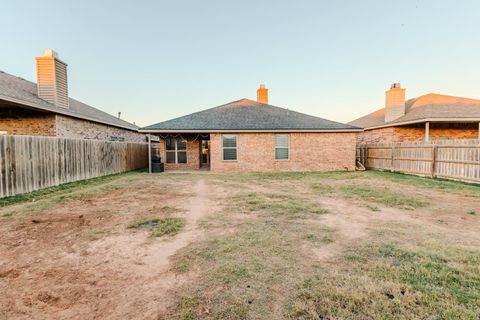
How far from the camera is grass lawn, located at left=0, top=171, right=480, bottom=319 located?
6.53 ft

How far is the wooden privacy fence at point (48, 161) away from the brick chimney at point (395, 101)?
63.8ft

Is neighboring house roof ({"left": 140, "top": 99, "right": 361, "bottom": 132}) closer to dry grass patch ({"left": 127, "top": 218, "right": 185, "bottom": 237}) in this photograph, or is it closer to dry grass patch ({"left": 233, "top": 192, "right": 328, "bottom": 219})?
dry grass patch ({"left": 233, "top": 192, "right": 328, "bottom": 219})

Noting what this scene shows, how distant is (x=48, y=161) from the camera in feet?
27.6

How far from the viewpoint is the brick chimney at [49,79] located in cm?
1130

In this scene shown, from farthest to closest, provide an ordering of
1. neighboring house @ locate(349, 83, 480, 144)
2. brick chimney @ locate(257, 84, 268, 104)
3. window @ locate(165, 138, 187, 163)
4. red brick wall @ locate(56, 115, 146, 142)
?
brick chimney @ locate(257, 84, 268, 104) < window @ locate(165, 138, 187, 163) < neighboring house @ locate(349, 83, 480, 144) < red brick wall @ locate(56, 115, 146, 142)

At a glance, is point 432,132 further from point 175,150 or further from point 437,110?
point 175,150

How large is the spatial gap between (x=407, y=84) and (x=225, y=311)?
20.8m

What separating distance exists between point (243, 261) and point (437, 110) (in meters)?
18.3

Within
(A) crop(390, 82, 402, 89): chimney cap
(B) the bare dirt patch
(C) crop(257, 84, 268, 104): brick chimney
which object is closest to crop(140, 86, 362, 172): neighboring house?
(A) crop(390, 82, 402, 89): chimney cap

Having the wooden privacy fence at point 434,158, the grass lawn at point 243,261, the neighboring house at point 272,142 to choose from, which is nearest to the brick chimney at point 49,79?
the neighboring house at point 272,142

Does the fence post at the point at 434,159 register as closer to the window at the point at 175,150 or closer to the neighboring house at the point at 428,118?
the neighboring house at the point at 428,118

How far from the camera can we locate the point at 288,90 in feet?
68.2

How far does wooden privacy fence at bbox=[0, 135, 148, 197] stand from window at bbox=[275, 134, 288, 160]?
395 inches

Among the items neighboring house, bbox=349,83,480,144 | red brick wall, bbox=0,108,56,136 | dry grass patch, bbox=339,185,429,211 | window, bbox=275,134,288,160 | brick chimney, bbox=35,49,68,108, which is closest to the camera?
dry grass patch, bbox=339,185,429,211
